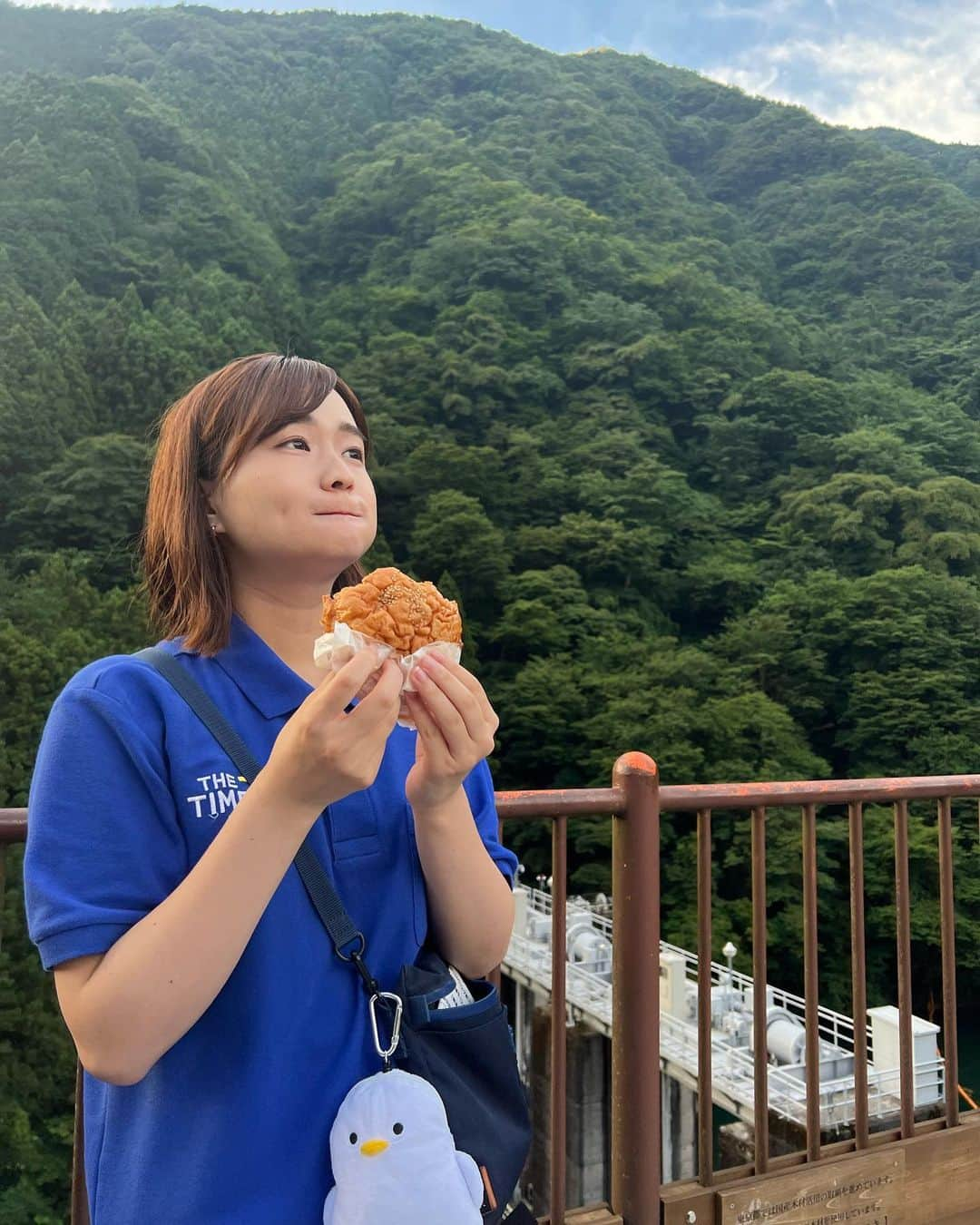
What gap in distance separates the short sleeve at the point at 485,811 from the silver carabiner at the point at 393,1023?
0.25m

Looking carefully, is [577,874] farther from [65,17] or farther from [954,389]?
[65,17]

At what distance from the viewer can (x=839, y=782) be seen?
208cm

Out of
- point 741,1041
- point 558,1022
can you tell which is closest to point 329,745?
point 558,1022

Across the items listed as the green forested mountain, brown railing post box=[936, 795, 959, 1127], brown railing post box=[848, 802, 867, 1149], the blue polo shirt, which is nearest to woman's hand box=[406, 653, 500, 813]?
the blue polo shirt

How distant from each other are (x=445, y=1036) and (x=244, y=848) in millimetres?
287

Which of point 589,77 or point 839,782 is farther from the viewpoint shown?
point 589,77

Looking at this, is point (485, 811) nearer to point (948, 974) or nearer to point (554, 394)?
point (948, 974)

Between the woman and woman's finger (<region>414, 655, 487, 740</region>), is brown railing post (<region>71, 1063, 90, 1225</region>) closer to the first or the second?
the woman

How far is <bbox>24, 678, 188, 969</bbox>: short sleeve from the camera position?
75cm

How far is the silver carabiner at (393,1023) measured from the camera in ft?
2.77

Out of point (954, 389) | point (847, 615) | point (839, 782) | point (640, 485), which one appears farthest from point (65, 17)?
point (839, 782)

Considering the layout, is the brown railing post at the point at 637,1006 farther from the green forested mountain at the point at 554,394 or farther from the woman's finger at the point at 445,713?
the green forested mountain at the point at 554,394

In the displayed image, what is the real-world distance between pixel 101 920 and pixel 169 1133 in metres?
0.20

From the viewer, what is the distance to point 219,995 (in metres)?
0.81
